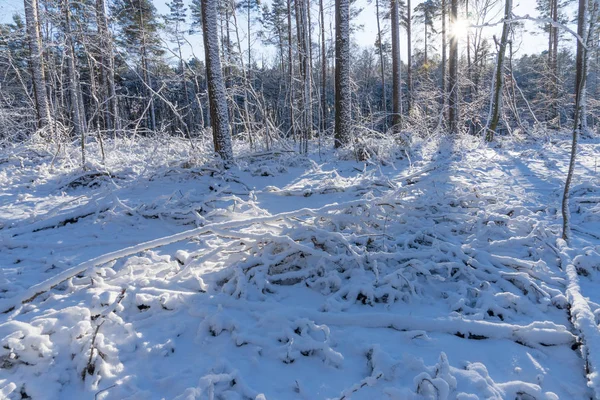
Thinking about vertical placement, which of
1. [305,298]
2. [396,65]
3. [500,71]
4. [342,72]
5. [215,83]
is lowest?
[305,298]

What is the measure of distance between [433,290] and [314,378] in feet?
4.14

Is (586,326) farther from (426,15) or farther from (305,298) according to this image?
(426,15)

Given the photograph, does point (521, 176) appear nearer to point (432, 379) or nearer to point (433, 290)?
point (433, 290)

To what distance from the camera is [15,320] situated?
2088mm

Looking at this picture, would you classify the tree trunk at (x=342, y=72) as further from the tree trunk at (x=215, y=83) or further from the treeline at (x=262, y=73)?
Result: the tree trunk at (x=215, y=83)

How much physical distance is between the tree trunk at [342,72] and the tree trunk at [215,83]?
291cm

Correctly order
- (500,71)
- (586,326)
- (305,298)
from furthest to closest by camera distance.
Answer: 1. (500,71)
2. (305,298)
3. (586,326)

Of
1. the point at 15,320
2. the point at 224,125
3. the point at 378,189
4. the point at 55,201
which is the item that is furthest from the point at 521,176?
the point at 55,201

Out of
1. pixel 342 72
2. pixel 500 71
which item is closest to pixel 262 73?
pixel 342 72

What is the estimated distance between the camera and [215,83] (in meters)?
6.61

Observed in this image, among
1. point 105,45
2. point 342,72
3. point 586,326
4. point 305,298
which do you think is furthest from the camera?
point 342,72

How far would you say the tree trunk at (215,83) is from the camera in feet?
20.8

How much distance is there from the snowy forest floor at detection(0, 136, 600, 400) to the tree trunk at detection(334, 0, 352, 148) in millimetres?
4268

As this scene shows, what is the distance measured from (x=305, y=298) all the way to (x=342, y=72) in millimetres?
6834
